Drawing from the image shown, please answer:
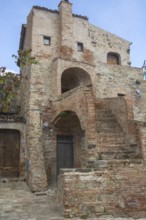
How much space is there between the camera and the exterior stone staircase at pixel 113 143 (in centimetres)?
880

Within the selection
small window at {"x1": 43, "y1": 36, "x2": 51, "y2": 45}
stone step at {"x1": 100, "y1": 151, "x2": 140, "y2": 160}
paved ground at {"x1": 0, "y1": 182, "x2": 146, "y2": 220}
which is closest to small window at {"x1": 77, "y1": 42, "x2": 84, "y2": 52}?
small window at {"x1": 43, "y1": 36, "x2": 51, "y2": 45}

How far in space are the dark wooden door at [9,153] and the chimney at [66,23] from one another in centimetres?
630

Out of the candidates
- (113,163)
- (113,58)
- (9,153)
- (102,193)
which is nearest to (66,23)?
(113,58)

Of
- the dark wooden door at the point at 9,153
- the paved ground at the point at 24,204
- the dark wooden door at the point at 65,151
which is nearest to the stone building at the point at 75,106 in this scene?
the dark wooden door at the point at 65,151

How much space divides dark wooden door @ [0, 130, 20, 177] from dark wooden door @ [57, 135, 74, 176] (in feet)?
7.42

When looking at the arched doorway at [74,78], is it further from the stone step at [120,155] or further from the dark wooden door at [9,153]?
the stone step at [120,155]

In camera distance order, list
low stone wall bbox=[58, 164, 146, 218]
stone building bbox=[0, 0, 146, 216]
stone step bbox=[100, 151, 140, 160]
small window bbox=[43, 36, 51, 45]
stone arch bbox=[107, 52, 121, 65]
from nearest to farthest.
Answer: low stone wall bbox=[58, 164, 146, 218] → stone step bbox=[100, 151, 140, 160] → stone building bbox=[0, 0, 146, 216] → small window bbox=[43, 36, 51, 45] → stone arch bbox=[107, 52, 121, 65]

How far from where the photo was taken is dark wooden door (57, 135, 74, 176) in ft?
45.9

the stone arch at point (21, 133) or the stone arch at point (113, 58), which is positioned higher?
the stone arch at point (113, 58)

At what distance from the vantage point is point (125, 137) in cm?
986

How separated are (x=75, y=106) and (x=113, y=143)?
8.02ft

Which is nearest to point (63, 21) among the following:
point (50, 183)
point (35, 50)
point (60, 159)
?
point (35, 50)

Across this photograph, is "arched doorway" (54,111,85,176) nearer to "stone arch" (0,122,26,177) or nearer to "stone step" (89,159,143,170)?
"stone arch" (0,122,26,177)

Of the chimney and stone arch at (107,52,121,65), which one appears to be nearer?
the chimney
